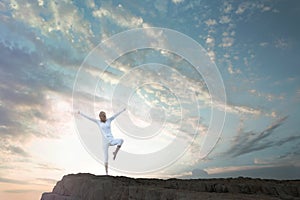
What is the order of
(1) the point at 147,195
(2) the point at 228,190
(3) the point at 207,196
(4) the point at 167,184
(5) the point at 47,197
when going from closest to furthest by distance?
(3) the point at 207,196
(1) the point at 147,195
(2) the point at 228,190
(4) the point at 167,184
(5) the point at 47,197

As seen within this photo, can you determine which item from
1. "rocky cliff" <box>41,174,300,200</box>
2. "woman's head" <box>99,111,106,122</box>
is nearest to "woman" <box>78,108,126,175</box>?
"woman's head" <box>99,111,106,122</box>

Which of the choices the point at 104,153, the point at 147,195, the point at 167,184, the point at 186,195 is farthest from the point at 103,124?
the point at 186,195

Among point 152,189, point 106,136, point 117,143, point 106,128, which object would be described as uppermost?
point 106,128

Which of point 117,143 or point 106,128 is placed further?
point 106,128

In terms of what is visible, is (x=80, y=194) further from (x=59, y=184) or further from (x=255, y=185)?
(x=255, y=185)

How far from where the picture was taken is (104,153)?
1567 cm

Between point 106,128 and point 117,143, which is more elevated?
point 106,128

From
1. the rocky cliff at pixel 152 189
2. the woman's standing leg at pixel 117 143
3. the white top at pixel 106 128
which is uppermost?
the white top at pixel 106 128

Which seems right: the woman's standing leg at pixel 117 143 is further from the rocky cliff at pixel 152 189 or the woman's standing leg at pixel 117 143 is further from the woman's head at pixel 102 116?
the rocky cliff at pixel 152 189

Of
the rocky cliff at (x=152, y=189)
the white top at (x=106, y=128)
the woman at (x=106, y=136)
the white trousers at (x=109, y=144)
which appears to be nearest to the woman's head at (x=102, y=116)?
the woman at (x=106, y=136)

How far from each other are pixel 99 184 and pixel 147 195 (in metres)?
2.56

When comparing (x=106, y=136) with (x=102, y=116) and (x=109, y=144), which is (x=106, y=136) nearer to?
(x=109, y=144)

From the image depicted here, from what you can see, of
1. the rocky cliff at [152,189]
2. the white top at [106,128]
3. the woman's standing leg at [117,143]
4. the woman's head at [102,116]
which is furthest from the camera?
the woman's head at [102,116]

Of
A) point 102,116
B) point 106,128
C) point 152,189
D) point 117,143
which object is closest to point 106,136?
point 106,128
